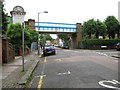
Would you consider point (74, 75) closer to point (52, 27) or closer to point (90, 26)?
point (90, 26)

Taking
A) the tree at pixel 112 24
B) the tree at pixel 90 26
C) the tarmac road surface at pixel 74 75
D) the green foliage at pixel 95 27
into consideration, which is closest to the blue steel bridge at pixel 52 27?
the tree at pixel 90 26

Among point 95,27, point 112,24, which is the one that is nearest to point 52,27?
point 95,27

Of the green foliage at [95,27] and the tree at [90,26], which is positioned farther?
the tree at [90,26]

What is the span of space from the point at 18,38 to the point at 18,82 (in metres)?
13.7

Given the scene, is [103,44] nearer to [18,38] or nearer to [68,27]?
[68,27]

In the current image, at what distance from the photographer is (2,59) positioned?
38.4ft

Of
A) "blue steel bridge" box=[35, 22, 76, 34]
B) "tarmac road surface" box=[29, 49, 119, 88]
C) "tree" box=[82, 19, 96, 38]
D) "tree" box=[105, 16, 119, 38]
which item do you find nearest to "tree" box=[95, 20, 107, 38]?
"tree" box=[82, 19, 96, 38]

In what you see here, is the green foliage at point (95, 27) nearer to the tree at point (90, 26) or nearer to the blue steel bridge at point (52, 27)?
the tree at point (90, 26)

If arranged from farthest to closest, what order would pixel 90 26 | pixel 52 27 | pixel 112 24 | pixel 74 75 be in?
pixel 52 27 < pixel 112 24 < pixel 90 26 < pixel 74 75

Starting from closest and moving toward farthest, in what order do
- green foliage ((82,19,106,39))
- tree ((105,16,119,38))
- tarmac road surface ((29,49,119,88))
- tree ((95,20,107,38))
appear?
1. tarmac road surface ((29,49,119,88))
2. tree ((95,20,107,38))
3. green foliage ((82,19,106,39))
4. tree ((105,16,119,38))

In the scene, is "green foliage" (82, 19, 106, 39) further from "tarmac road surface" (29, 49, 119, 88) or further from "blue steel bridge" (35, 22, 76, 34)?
"tarmac road surface" (29, 49, 119, 88)

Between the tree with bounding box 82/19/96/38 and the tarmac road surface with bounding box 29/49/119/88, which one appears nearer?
the tarmac road surface with bounding box 29/49/119/88

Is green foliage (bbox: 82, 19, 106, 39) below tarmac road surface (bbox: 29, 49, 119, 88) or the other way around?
the other way around

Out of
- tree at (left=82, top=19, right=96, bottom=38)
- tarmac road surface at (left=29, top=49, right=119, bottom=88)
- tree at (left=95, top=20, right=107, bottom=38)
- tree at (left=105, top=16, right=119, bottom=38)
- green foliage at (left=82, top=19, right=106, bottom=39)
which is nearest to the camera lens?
tarmac road surface at (left=29, top=49, right=119, bottom=88)
